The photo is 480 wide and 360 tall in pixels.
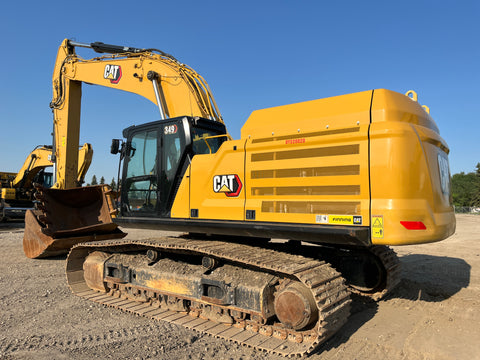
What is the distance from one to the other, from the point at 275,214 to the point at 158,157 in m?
2.06

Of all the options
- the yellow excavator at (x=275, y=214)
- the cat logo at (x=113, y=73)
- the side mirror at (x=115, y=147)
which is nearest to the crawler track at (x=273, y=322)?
the yellow excavator at (x=275, y=214)

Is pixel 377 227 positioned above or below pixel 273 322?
above

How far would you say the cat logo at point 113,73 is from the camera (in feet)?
25.6

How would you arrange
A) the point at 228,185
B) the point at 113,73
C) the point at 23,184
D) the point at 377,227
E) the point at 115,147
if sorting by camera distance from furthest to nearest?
the point at 23,184 < the point at 113,73 < the point at 115,147 < the point at 228,185 < the point at 377,227

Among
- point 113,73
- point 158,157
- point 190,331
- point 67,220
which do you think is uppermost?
point 113,73

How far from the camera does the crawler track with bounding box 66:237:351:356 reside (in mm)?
3482

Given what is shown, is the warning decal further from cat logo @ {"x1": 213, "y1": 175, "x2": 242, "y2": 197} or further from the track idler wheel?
cat logo @ {"x1": 213, "y1": 175, "x2": 242, "y2": 197}

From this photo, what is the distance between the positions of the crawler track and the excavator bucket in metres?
3.00

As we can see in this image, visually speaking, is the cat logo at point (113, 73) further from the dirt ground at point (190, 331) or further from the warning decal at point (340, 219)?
the warning decal at point (340, 219)

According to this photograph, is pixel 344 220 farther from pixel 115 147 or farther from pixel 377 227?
pixel 115 147

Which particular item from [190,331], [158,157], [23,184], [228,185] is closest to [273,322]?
[190,331]

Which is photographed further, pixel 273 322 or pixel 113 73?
pixel 113 73

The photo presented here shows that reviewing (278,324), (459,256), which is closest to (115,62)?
(278,324)

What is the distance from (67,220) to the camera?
8.07 metres
